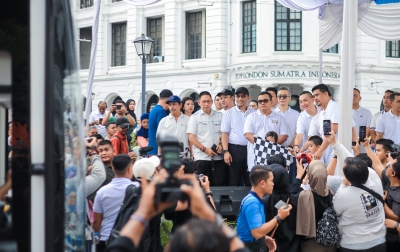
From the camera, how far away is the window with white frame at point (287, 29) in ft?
108

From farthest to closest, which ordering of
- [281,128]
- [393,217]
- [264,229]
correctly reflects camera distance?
[281,128] → [393,217] → [264,229]

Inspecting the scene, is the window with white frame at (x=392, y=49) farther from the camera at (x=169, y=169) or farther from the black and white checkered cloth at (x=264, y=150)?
the camera at (x=169, y=169)

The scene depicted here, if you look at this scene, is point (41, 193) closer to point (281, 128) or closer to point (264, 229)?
point (264, 229)

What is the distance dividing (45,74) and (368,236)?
4305 mm

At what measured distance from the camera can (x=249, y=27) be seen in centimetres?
3362

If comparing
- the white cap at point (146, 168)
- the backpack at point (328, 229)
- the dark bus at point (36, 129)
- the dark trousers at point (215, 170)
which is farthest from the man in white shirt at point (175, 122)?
the dark bus at point (36, 129)

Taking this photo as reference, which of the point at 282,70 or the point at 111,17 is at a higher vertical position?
the point at 111,17

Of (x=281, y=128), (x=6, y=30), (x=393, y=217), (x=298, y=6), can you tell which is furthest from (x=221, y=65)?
(x=6, y=30)

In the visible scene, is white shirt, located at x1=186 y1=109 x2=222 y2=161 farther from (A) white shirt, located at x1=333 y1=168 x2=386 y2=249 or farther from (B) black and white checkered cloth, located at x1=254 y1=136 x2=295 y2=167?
(A) white shirt, located at x1=333 y1=168 x2=386 y2=249

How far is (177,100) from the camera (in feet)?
34.5

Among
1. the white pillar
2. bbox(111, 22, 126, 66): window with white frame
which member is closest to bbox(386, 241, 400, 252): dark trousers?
the white pillar

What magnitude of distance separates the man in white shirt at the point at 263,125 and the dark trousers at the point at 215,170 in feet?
1.94

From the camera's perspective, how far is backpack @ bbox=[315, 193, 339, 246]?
264 inches

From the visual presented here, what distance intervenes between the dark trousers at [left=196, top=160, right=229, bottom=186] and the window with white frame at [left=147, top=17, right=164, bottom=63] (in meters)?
26.4
